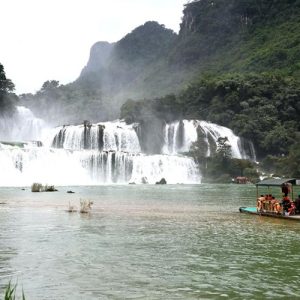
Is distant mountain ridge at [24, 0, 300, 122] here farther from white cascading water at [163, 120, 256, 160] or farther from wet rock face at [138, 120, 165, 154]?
wet rock face at [138, 120, 165, 154]

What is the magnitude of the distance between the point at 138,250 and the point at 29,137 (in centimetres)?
7355

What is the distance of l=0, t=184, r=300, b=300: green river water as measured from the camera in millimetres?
7539

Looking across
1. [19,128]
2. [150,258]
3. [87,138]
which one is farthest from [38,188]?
[19,128]

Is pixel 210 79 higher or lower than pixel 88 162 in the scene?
higher

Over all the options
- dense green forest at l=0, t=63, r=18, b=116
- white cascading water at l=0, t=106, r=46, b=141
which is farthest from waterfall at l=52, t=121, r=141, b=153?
dense green forest at l=0, t=63, r=18, b=116

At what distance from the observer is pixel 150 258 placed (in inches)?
391

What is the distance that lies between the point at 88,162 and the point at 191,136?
23081 millimetres

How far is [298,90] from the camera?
3275 inches

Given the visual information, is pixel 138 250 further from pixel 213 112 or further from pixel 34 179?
pixel 213 112

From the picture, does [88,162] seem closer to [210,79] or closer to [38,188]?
[38,188]

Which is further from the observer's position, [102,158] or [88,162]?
[102,158]

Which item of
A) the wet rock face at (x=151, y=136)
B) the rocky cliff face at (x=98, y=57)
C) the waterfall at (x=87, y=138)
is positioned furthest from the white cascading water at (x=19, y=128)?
the rocky cliff face at (x=98, y=57)

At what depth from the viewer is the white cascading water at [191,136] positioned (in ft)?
240

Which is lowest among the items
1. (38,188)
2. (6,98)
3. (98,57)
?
(38,188)
